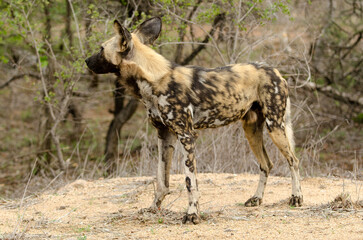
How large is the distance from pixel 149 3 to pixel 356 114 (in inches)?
201

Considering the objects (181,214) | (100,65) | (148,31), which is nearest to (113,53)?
(100,65)

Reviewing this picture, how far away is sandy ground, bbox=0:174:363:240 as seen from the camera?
163 inches

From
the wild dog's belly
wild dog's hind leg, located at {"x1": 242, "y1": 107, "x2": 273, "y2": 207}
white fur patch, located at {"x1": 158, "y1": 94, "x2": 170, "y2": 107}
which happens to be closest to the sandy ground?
wild dog's hind leg, located at {"x1": 242, "y1": 107, "x2": 273, "y2": 207}

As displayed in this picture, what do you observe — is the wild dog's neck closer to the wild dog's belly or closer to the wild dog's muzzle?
the wild dog's muzzle

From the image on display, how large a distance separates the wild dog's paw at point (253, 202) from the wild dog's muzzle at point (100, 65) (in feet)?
6.09

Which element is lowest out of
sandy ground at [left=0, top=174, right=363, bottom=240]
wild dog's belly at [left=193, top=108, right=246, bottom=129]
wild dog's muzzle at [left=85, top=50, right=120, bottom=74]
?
sandy ground at [left=0, top=174, right=363, bottom=240]

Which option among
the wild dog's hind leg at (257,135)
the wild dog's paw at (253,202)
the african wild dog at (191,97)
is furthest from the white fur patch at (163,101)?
the wild dog's paw at (253,202)

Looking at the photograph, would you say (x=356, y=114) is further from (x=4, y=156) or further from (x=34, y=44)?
→ (x=4, y=156)

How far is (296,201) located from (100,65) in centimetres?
231

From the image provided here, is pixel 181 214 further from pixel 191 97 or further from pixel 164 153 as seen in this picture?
pixel 191 97

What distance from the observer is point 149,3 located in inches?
325

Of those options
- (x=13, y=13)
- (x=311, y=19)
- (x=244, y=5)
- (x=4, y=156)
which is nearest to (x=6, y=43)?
(x=13, y=13)

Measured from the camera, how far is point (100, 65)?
4.77 meters

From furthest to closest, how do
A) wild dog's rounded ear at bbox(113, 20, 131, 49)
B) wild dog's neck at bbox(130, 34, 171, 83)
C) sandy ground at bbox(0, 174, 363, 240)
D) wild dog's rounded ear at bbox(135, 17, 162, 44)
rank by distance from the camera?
wild dog's rounded ear at bbox(135, 17, 162, 44)
wild dog's neck at bbox(130, 34, 171, 83)
wild dog's rounded ear at bbox(113, 20, 131, 49)
sandy ground at bbox(0, 174, 363, 240)
